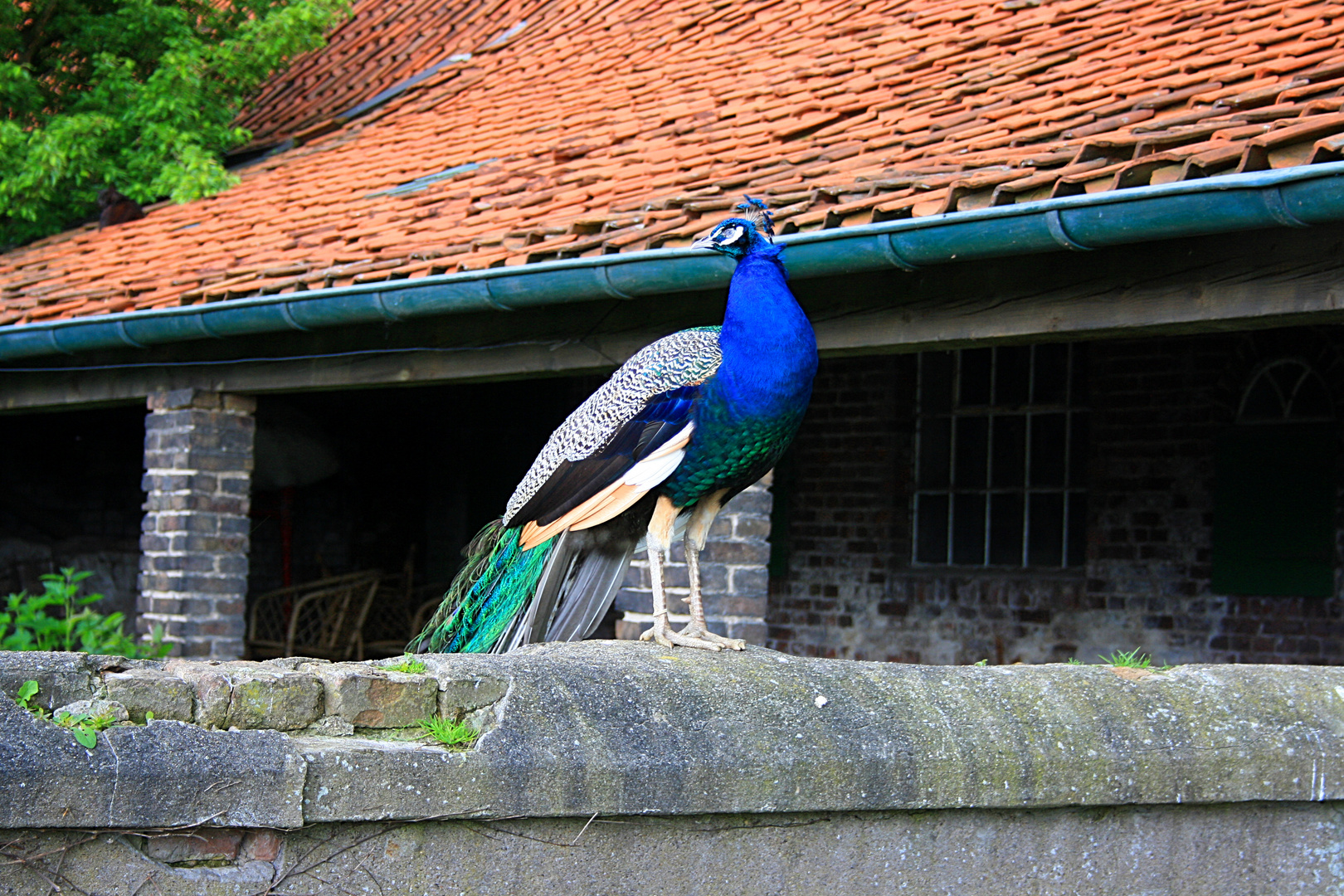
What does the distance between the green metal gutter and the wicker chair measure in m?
2.73

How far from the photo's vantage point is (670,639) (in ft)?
11.0

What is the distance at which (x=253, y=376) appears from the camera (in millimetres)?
6793

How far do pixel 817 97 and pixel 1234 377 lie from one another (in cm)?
243

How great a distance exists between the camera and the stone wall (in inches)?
88.5

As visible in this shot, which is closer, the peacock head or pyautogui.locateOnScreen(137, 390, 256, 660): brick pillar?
the peacock head

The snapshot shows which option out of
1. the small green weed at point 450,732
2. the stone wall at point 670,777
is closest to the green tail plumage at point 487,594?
the stone wall at point 670,777

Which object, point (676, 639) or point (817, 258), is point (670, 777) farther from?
point (817, 258)

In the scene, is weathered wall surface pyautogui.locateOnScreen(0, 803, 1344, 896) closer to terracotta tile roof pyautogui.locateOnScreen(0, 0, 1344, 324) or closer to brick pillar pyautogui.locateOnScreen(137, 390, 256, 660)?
terracotta tile roof pyautogui.locateOnScreen(0, 0, 1344, 324)

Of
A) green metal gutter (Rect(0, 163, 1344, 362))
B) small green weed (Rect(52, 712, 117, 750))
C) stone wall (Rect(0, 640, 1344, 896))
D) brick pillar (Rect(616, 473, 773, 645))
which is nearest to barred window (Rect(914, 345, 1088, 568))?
brick pillar (Rect(616, 473, 773, 645))

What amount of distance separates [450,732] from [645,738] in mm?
358

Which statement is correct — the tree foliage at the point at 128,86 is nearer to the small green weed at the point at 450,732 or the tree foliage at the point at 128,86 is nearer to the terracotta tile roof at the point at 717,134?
the terracotta tile roof at the point at 717,134

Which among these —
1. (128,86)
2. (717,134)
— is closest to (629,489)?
(717,134)

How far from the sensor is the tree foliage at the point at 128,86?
8602mm

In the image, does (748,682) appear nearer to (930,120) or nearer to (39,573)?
(930,120)
